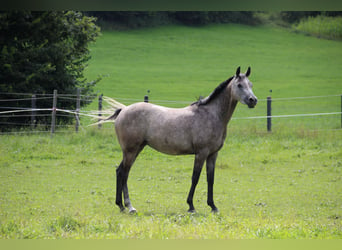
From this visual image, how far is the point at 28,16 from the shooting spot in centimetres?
1525

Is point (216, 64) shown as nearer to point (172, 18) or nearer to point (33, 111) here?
point (172, 18)

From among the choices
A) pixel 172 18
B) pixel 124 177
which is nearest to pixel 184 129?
pixel 124 177

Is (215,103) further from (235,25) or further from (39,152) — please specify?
(235,25)

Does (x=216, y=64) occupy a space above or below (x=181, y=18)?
below

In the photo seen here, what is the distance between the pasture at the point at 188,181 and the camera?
198 inches

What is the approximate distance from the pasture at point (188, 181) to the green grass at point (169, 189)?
22 millimetres

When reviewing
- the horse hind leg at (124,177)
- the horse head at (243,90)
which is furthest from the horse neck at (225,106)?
the horse hind leg at (124,177)

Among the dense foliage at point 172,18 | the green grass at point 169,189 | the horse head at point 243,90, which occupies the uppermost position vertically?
the dense foliage at point 172,18

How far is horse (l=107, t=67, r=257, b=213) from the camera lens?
6.70 m

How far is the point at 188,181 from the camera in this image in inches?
372

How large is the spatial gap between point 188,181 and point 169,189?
94 cm

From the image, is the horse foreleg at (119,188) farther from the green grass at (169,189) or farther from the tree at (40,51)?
the tree at (40,51)

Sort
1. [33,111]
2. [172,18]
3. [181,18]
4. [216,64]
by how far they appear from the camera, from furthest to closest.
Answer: [216,64] < [181,18] < [172,18] < [33,111]

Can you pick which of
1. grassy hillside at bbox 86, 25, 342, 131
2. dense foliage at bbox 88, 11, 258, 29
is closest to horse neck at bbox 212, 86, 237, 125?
dense foliage at bbox 88, 11, 258, 29
